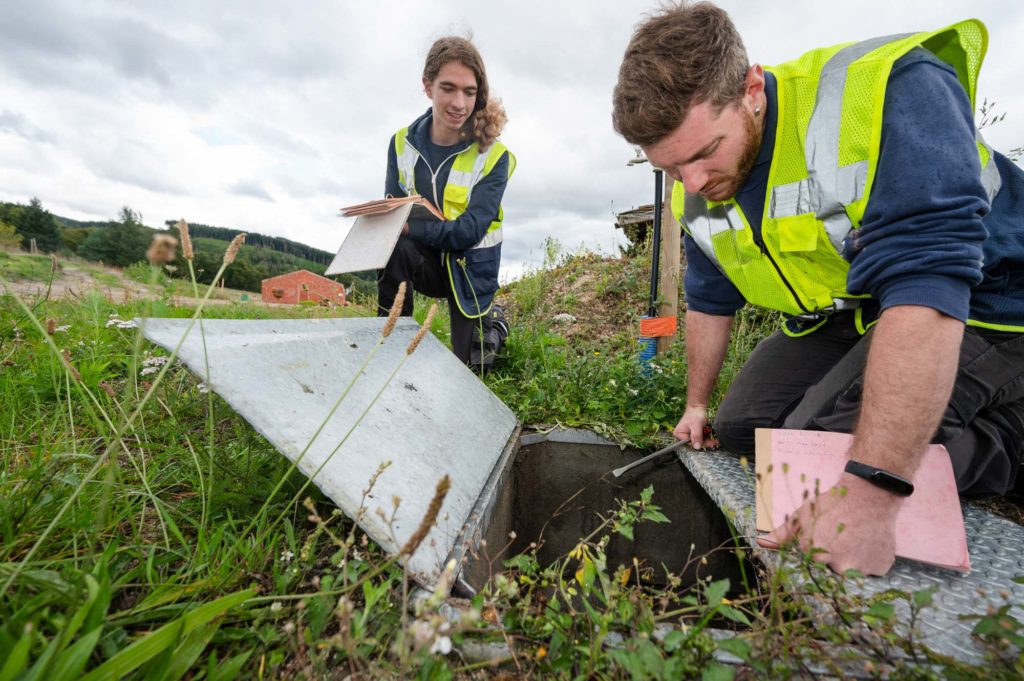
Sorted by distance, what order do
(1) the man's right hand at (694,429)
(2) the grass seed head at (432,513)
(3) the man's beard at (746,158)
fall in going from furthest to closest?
(1) the man's right hand at (694,429) → (3) the man's beard at (746,158) → (2) the grass seed head at (432,513)

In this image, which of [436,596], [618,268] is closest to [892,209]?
[436,596]

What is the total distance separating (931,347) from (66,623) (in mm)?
1730

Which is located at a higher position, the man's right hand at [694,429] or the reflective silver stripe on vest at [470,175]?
the reflective silver stripe on vest at [470,175]

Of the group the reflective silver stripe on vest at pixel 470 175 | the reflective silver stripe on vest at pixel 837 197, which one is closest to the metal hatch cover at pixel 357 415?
the reflective silver stripe on vest at pixel 837 197

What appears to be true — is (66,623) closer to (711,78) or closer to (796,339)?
(711,78)

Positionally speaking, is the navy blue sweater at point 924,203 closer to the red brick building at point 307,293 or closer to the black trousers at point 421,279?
the black trousers at point 421,279

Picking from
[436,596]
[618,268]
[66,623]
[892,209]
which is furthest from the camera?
[618,268]

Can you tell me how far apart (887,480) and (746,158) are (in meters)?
1.09

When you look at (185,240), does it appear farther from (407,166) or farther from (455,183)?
(407,166)

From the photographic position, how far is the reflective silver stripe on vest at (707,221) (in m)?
1.91

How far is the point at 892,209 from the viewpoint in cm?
125

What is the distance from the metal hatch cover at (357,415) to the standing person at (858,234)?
0.84 m

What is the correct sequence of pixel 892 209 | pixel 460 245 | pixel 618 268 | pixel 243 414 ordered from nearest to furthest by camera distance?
pixel 243 414
pixel 892 209
pixel 460 245
pixel 618 268

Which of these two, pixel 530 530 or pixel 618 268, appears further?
pixel 618 268
